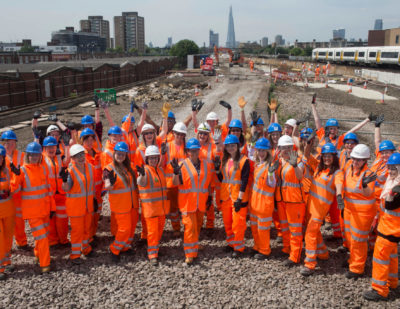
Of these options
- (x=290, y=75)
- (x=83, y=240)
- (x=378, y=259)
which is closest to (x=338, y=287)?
(x=378, y=259)

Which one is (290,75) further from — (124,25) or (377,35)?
(124,25)

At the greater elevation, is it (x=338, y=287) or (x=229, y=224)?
(x=229, y=224)

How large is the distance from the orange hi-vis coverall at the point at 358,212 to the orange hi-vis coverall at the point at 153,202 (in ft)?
8.92

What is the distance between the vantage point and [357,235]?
477 centimetres

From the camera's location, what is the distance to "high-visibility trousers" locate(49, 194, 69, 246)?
555cm

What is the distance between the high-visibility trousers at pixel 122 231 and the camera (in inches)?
209

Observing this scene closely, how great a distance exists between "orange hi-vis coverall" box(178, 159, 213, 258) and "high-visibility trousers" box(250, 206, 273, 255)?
34.1 inches

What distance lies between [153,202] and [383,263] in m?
3.31

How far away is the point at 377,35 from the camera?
85.8 m

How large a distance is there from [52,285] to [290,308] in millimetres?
3279

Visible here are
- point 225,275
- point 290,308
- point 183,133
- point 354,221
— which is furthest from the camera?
point 183,133

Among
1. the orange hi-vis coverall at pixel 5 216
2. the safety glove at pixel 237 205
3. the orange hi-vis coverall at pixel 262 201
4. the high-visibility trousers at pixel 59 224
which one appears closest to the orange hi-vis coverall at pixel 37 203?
the orange hi-vis coverall at pixel 5 216

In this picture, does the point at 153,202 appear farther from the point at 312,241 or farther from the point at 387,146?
the point at 387,146

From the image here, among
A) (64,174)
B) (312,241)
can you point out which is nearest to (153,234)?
(64,174)
